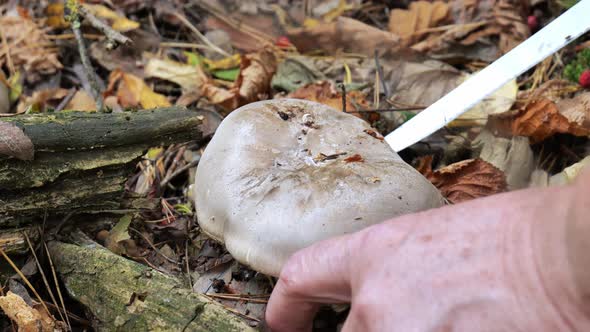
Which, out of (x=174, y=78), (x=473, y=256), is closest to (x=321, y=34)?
(x=174, y=78)

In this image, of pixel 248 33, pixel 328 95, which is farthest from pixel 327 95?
pixel 248 33

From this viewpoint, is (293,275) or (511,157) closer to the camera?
(293,275)

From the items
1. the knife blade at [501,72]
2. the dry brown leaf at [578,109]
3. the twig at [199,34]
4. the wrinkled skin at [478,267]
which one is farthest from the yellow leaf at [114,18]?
the wrinkled skin at [478,267]

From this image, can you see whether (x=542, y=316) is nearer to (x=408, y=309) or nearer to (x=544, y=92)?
(x=408, y=309)

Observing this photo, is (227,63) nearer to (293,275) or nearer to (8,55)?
(8,55)

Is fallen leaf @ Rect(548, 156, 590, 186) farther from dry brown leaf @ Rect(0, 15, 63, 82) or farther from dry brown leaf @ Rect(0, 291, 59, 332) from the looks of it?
dry brown leaf @ Rect(0, 15, 63, 82)

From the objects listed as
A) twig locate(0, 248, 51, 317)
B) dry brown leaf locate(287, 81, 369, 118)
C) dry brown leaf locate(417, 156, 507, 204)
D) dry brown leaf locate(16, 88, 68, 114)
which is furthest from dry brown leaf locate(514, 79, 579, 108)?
dry brown leaf locate(16, 88, 68, 114)
